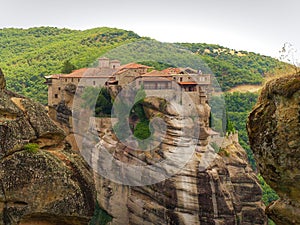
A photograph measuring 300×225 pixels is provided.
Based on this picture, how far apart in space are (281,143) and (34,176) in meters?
3.99

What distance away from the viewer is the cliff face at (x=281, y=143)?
7387mm

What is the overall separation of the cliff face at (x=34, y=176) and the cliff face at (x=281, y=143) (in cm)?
316

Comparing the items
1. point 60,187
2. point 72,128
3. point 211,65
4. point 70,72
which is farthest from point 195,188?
point 211,65

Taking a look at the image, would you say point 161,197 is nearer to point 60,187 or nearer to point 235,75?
point 60,187

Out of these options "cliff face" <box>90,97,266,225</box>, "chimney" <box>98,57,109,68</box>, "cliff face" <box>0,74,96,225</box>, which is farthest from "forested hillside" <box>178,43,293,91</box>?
"cliff face" <box>0,74,96,225</box>

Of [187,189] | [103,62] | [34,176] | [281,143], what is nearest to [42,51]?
[103,62]

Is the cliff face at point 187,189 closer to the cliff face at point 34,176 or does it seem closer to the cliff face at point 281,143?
the cliff face at point 34,176

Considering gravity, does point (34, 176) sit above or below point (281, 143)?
below

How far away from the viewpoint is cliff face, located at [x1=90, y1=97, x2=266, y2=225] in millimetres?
29719

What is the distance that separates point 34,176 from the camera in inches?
335

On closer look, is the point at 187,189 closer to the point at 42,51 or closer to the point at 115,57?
the point at 115,57

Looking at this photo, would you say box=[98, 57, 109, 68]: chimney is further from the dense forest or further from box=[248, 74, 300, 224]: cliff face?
box=[248, 74, 300, 224]: cliff face

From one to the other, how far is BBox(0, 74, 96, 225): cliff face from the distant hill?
3619 cm

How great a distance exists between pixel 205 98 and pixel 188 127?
9.76 ft
